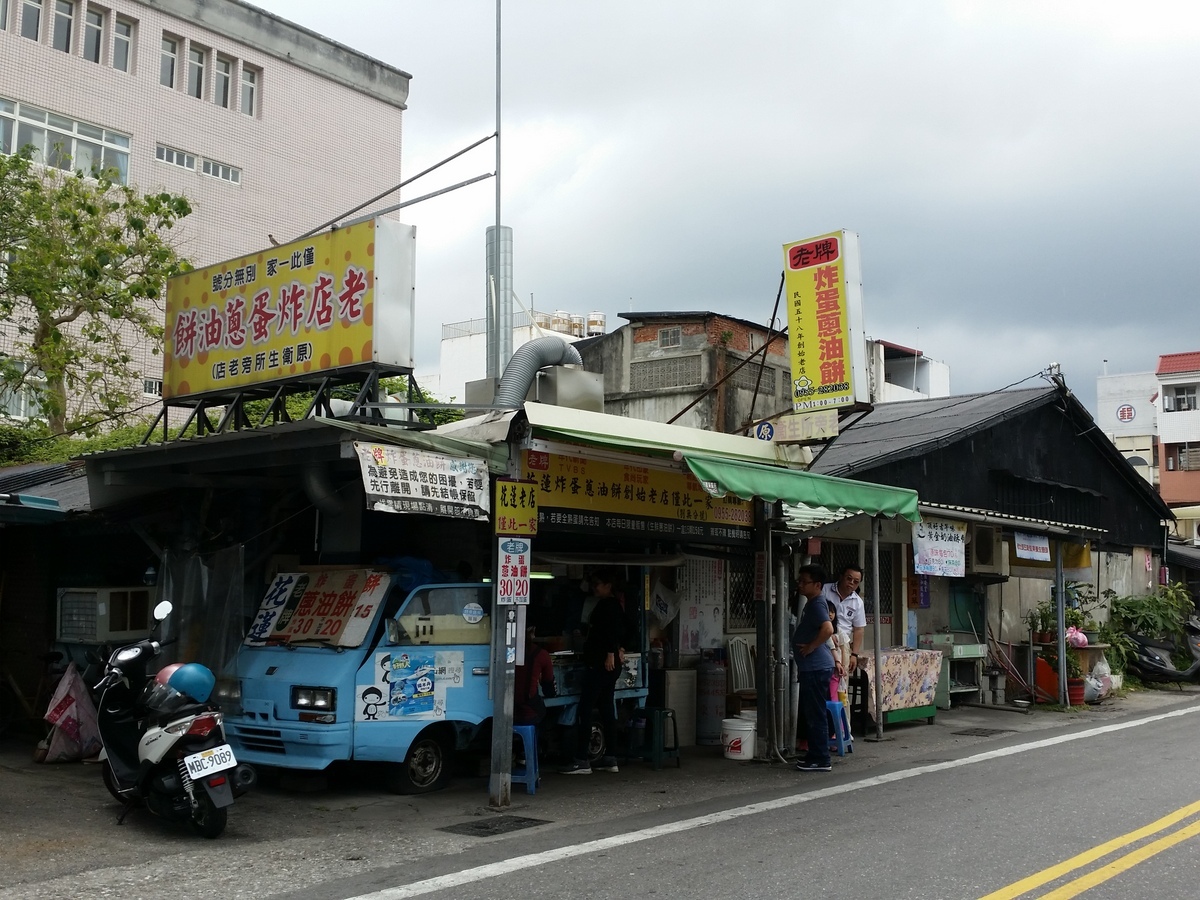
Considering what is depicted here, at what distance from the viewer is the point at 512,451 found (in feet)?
30.0

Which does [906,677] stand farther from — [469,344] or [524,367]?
[469,344]

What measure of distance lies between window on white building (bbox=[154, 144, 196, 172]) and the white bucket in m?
26.8

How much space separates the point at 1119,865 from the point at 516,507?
489 centimetres

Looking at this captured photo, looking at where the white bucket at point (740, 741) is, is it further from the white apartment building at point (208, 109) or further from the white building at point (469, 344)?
the white building at point (469, 344)

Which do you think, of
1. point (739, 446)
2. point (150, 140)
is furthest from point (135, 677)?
point (150, 140)

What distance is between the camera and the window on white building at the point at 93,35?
3045 centimetres

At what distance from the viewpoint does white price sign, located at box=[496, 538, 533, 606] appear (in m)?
9.01

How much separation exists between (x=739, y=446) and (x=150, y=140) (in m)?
26.0

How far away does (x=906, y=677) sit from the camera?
14.2m

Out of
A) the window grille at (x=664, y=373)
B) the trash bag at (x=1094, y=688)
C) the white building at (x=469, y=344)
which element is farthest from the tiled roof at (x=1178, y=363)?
the trash bag at (x=1094, y=688)

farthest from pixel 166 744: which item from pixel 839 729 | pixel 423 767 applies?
pixel 839 729

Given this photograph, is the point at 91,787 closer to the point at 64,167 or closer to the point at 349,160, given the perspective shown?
the point at 64,167

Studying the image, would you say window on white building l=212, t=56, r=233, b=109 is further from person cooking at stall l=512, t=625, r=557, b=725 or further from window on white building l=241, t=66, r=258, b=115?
person cooking at stall l=512, t=625, r=557, b=725

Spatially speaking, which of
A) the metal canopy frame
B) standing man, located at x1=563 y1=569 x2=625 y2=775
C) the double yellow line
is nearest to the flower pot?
the double yellow line
